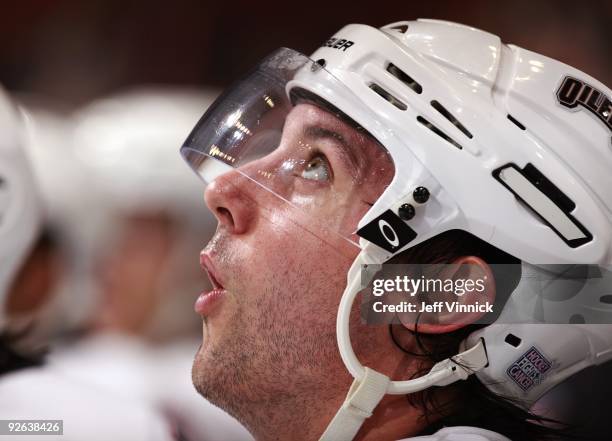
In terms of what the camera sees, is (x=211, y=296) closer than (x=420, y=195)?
No

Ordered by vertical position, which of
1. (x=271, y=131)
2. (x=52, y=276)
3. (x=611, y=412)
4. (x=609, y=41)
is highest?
(x=609, y=41)

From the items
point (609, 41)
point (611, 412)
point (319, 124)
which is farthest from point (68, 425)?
point (609, 41)

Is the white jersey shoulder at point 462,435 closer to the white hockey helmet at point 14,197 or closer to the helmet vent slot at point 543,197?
the helmet vent slot at point 543,197

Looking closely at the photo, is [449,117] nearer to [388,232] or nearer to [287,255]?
[388,232]

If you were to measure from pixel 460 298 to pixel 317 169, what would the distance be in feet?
1.04

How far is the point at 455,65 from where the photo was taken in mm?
1389

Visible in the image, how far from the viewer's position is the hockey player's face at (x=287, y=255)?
1.39m

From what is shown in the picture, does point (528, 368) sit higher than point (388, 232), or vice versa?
point (388, 232)

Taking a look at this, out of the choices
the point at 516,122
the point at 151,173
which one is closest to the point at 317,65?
the point at 516,122

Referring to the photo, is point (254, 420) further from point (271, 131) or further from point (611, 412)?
point (611, 412)

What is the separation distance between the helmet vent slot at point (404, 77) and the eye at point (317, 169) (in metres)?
0.18

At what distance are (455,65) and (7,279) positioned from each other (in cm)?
134

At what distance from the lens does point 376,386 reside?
1.36 metres

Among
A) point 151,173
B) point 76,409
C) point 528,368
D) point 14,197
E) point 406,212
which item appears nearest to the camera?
point 406,212
